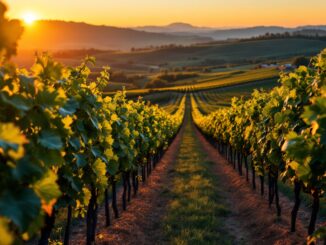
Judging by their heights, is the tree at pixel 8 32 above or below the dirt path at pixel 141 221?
above

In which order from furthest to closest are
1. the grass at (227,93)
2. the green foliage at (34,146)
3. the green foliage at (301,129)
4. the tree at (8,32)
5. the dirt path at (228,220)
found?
1. the grass at (227,93)
2. the dirt path at (228,220)
3. the green foliage at (301,129)
4. the tree at (8,32)
5. the green foliage at (34,146)

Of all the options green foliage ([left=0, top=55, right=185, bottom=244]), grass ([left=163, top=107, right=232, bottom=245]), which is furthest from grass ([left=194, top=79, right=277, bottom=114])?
green foliage ([left=0, top=55, right=185, bottom=244])

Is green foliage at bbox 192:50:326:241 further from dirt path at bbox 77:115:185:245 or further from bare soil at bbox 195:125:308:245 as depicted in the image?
dirt path at bbox 77:115:185:245

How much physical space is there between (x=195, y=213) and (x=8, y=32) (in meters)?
12.2

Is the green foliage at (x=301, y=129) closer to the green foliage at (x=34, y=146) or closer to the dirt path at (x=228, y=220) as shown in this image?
the dirt path at (x=228, y=220)

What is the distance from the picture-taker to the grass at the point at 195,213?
1242 centimetres

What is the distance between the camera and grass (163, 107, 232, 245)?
12.4 metres

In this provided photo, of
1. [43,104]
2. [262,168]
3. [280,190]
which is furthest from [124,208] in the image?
[43,104]

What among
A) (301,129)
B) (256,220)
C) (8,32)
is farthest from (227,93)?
(8,32)

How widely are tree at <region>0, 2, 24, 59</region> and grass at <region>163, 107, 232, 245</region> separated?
29.4ft

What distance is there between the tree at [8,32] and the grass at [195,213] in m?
8.95

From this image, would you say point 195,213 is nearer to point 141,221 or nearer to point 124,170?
point 141,221

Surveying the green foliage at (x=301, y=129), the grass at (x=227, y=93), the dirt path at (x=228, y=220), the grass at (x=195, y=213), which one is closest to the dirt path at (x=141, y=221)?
the dirt path at (x=228, y=220)

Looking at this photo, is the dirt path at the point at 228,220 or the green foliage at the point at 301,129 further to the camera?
the dirt path at the point at 228,220
